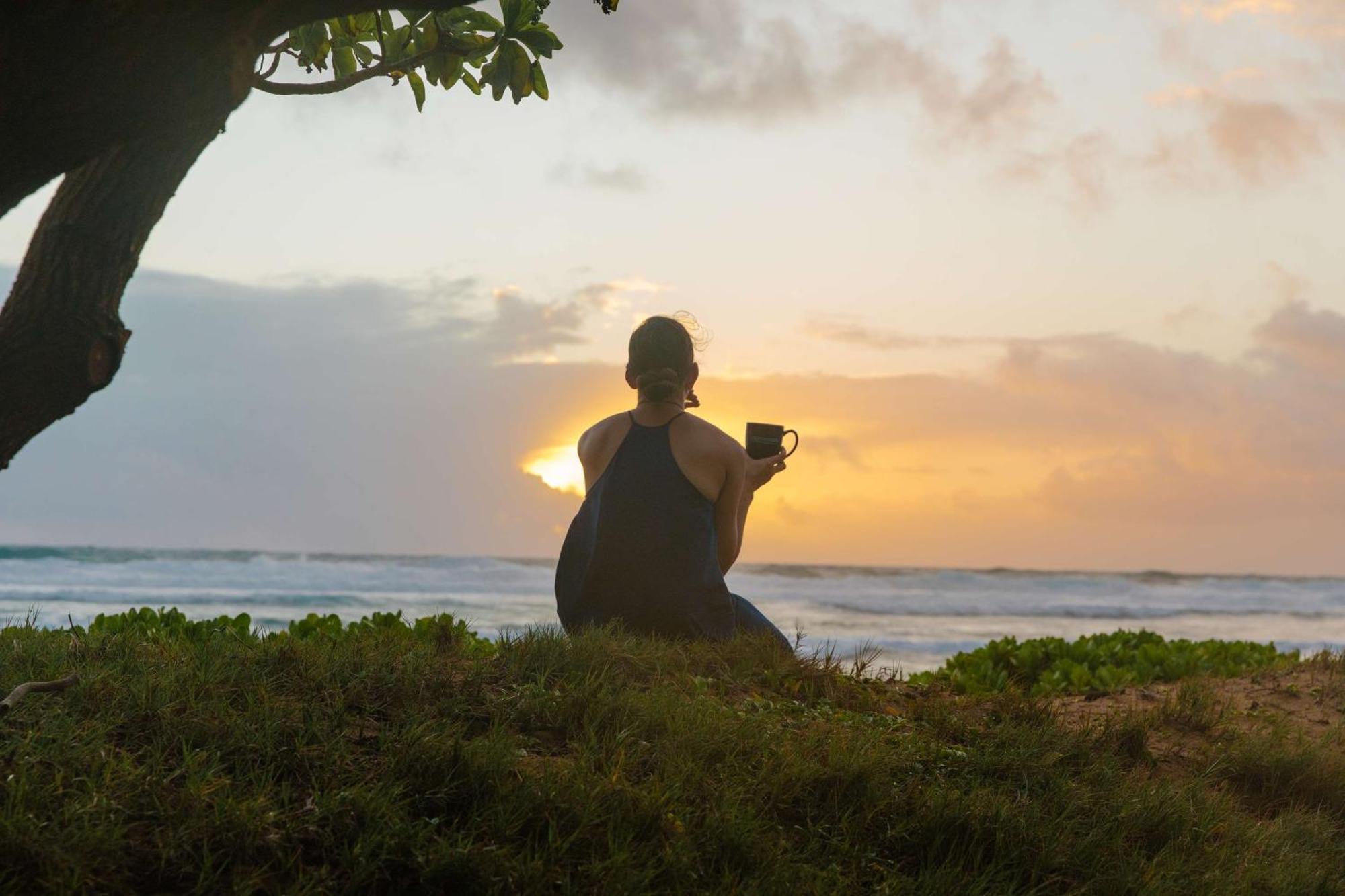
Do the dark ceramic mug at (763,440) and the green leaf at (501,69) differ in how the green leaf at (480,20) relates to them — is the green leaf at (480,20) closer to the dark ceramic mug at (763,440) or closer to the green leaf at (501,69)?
the green leaf at (501,69)

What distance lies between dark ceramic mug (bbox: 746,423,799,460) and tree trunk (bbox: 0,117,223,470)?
9.81 ft

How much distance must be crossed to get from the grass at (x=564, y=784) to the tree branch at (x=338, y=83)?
108 inches

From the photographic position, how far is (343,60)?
5.99 m

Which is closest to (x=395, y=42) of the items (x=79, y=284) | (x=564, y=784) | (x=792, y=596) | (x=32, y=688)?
(x=79, y=284)

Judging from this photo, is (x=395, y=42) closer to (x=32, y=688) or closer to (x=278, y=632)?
(x=278, y=632)

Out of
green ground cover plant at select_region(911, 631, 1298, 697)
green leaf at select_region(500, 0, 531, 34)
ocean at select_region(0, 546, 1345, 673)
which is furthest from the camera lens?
ocean at select_region(0, 546, 1345, 673)

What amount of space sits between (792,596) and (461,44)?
88.5ft

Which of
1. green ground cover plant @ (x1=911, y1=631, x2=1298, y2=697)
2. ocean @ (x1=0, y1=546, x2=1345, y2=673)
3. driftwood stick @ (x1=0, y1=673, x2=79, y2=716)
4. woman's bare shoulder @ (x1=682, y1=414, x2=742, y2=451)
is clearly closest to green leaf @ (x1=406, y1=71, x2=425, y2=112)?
woman's bare shoulder @ (x1=682, y1=414, x2=742, y2=451)

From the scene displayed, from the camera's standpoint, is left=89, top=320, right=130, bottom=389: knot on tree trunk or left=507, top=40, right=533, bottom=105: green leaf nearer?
left=89, top=320, right=130, bottom=389: knot on tree trunk

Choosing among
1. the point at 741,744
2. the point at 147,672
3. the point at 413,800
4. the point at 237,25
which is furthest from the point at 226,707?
the point at 237,25

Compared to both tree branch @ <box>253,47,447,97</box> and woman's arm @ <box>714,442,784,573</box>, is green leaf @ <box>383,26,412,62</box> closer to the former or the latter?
tree branch @ <box>253,47,447,97</box>

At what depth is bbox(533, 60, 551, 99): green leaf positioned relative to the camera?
18.0ft

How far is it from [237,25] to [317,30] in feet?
9.32

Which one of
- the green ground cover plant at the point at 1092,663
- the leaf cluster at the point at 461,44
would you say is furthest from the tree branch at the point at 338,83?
the green ground cover plant at the point at 1092,663
